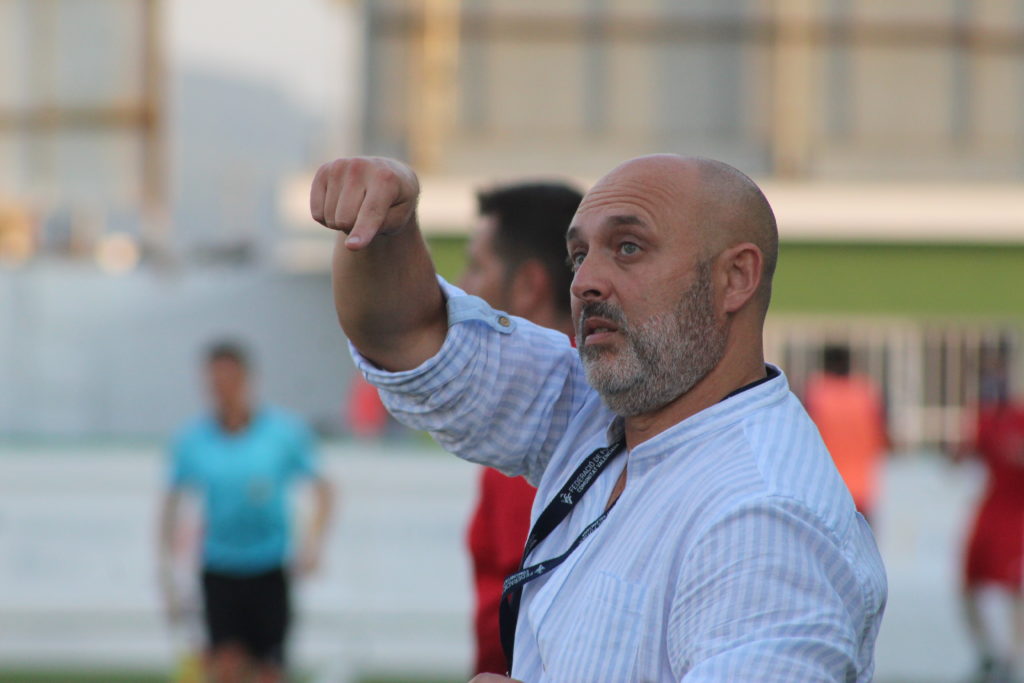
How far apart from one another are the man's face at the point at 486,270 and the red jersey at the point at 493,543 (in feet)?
1.38

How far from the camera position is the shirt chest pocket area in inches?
60.8

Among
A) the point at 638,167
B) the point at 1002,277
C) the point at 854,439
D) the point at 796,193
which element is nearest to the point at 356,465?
the point at 854,439

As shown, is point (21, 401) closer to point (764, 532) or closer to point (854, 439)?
point (854, 439)

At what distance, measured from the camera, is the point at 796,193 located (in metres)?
16.5

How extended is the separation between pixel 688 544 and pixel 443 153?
16425 mm

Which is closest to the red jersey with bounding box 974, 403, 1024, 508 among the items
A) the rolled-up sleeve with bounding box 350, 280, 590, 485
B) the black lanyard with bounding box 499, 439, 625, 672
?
the rolled-up sleeve with bounding box 350, 280, 590, 485

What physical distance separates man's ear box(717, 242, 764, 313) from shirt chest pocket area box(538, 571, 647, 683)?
356 mm

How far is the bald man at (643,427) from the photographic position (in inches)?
57.4

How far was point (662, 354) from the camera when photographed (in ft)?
5.49

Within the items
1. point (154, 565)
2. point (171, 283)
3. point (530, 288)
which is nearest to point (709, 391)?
point (530, 288)

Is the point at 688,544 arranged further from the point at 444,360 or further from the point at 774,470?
the point at 444,360

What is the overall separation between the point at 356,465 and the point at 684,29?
328 inches

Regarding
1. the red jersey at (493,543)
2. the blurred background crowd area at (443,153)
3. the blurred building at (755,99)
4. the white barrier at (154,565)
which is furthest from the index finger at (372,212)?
the blurred building at (755,99)

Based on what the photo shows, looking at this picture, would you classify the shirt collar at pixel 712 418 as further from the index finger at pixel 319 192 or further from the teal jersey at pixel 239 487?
the teal jersey at pixel 239 487
